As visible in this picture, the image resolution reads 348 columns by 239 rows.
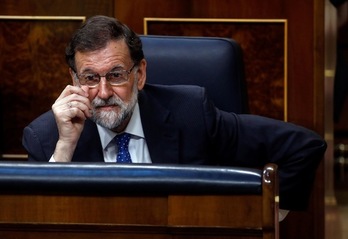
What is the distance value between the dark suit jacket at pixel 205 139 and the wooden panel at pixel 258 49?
1017 millimetres

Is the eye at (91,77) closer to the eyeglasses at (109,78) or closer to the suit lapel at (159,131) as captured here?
the eyeglasses at (109,78)

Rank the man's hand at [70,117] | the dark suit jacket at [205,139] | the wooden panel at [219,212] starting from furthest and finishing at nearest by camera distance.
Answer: the dark suit jacket at [205,139]
the man's hand at [70,117]
the wooden panel at [219,212]

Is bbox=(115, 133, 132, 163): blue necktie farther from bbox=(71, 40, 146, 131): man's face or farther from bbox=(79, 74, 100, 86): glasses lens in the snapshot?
bbox=(79, 74, 100, 86): glasses lens

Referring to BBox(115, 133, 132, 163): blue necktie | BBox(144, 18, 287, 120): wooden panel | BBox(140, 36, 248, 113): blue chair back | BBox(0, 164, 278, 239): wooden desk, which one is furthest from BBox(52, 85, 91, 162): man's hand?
BBox(144, 18, 287, 120): wooden panel

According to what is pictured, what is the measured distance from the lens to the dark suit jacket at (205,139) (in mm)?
2422

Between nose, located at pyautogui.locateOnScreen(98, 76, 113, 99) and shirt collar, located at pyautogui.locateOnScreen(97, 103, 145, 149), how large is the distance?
0.13 m

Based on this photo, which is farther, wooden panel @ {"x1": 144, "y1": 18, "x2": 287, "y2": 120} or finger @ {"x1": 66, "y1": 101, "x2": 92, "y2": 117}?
wooden panel @ {"x1": 144, "y1": 18, "x2": 287, "y2": 120}

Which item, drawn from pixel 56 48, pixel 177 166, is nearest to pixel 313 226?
pixel 56 48

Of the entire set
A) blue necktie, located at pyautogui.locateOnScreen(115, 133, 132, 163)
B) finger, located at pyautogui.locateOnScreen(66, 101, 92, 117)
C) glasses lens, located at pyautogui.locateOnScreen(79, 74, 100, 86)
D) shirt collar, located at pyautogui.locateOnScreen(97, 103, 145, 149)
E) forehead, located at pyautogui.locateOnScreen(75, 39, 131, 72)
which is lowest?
blue necktie, located at pyautogui.locateOnScreen(115, 133, 132, 163)

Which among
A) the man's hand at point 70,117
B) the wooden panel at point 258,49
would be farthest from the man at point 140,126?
the wooden panel at point 258,49

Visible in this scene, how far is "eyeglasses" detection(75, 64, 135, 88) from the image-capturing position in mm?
2359

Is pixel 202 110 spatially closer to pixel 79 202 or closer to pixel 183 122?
pixel 183 122

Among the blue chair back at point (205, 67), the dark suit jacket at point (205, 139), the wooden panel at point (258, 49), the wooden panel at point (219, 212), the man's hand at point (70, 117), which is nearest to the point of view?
the wooden panel at point (219, 212)

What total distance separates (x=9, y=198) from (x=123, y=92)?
0.93 m
